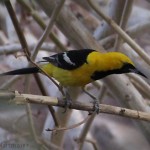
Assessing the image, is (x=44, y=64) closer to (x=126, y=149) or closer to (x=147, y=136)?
(x=147, y=136)

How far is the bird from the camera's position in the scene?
3.47 ft

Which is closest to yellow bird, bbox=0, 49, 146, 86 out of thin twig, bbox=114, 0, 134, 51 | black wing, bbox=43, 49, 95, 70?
black wing, bbox=43, 49, 95, 70

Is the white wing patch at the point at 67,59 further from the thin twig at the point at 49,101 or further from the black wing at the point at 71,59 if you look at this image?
the thin twig at the point at 49,101

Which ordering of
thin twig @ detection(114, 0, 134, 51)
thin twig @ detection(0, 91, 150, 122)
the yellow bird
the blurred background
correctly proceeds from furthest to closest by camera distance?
thin twig @ detection(114, 0, 134, 51)
the yellow bird
the blurred background
thin twig @ detection(0, 91, 150, 122)

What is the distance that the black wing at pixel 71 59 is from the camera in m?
1.14

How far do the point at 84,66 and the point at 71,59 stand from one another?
0.04 m

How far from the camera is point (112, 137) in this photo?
2828 mm

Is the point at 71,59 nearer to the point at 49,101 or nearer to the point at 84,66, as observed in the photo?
the point at 84,66

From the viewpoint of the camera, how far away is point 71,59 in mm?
1143

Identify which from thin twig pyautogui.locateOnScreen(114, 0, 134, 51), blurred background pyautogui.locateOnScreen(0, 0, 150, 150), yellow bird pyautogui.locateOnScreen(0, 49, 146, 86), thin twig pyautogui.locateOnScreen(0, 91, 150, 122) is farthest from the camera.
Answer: thin twig pyautogui.locateOnScreen(114, 0, 134, 51)

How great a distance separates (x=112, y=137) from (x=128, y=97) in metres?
1.72

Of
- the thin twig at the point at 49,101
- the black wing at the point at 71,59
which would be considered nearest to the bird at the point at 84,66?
the black wing at the point at 71,59

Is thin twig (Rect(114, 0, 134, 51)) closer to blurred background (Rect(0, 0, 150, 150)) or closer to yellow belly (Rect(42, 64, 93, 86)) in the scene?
blurred background (Rect(0, 0, 150, 150))

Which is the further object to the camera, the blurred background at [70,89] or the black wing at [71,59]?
the black wing at [71,59]
